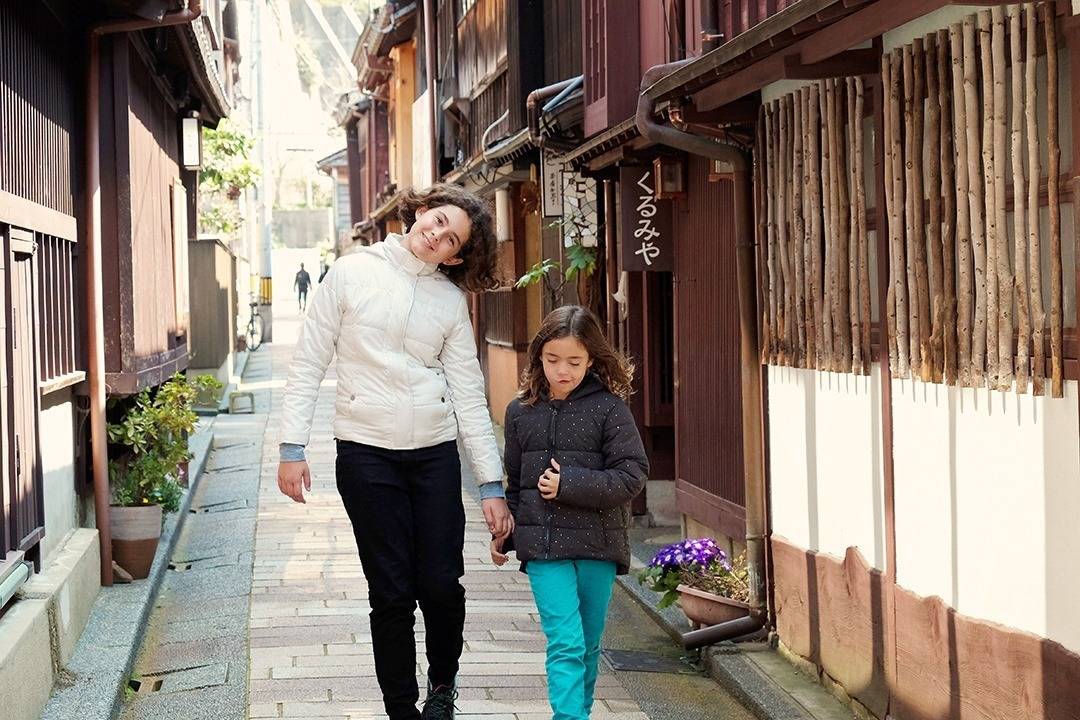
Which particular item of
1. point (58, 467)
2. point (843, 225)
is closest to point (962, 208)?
point (843, 225)

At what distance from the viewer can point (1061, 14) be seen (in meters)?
4.73

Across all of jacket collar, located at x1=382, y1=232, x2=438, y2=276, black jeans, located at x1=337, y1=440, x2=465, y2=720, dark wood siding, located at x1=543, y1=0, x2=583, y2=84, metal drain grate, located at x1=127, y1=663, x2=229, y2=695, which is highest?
dark wood siding, located at x1=543, y1=0, x2=583, y2=84

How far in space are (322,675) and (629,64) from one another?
671 cm

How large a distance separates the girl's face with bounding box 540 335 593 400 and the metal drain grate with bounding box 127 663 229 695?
2944 mm

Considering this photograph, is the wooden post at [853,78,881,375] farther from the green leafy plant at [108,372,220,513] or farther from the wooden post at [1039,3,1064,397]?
the green leafy plant at [108,372,220,513]

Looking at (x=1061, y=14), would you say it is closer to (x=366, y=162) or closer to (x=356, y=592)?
(x=356, y=592)

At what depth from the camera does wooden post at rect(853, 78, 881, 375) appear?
671 cm

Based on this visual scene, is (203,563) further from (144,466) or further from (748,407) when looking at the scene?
(748,407)

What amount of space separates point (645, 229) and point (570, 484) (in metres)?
6.32

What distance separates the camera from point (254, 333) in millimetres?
38469

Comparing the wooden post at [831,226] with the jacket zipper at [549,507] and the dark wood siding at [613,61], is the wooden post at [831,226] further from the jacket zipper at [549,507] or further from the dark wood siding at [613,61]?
the dark wood siding at [613,61]

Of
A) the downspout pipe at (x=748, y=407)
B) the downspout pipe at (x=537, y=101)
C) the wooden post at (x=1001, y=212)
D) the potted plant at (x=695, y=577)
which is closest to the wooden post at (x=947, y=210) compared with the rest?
the wooden post at (x=1001, y=212)

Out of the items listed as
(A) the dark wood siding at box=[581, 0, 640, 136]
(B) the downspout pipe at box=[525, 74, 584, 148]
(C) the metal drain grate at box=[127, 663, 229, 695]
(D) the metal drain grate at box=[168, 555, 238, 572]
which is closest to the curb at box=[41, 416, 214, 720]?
(C) the metal drain grate at box=[127, 663, 229, 695]

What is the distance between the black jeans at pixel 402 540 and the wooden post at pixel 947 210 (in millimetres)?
1967
